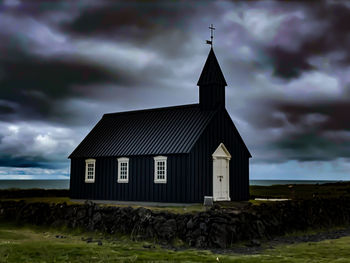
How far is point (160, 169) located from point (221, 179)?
4.16 metres

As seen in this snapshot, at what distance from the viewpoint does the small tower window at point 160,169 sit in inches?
1080

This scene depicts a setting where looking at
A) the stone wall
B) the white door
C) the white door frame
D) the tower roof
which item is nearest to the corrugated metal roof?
the tower roof

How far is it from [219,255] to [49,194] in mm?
27039

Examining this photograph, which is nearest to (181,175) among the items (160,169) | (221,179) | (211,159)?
(160,169)

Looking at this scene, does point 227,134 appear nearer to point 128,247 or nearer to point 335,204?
point 335,204

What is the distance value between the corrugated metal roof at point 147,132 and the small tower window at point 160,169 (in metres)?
0.49

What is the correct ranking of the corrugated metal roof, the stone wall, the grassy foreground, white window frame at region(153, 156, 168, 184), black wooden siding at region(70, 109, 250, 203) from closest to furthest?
the grassy foreground
the stone wall
black wooden siding at region(70, 109, 250, 203)
white window frame at region(153, 156, 168, 184)
the corrugated metal roof

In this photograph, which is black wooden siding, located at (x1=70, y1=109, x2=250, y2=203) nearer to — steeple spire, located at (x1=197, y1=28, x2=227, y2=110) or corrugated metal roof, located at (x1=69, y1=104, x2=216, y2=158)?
corrugated metal roof, located at (x1=69, y1=104, x2=216, y2=158)

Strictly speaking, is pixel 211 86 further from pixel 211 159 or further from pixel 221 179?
pixel 221 179

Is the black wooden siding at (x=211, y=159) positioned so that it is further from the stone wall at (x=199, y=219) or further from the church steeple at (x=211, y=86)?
the stone wall at (x=199, y=219)

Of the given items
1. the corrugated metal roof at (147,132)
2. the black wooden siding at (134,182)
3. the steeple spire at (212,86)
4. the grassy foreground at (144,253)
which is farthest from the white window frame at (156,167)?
the grassy foreground at (144,253)

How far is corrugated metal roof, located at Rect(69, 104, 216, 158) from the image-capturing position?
27.8m

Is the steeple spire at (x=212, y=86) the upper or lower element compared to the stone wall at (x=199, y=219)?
upper

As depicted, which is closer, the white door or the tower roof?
the white door
